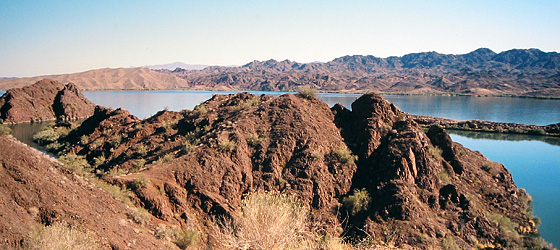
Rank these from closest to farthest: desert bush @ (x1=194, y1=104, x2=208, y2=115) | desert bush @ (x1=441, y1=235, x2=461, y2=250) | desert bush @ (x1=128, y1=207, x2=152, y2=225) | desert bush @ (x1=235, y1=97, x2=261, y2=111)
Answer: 1. desert bush @ (x1=128, y1=207, x2=152, y2=225)
2. desert bush @ (x1=441, y1=235, x2=461, y2=250)
3. desert bush @ (x1=235, y1=97, x2=261, y2=111)
4. desert bush @ (x1=194, y1=104, x2=208, y2=115)

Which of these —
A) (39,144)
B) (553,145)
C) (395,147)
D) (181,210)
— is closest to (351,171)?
(395,147)

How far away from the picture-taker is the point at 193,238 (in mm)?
10320

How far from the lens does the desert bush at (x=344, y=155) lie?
14.9 meters

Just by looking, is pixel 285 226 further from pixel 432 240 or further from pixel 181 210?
pixel 432 240

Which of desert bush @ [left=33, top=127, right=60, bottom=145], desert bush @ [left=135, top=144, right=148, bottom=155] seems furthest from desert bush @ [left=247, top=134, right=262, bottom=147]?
desert bush @ [left=33, top=127, right=60, bottom=145]

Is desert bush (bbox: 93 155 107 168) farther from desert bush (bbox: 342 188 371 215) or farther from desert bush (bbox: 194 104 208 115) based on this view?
desert bush (bbox: 342 188 371 215)

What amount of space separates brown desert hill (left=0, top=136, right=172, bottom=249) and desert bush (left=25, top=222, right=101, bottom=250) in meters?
0.11

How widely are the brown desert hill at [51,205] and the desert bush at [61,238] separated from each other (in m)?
0.11

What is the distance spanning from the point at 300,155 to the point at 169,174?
556 centimetres

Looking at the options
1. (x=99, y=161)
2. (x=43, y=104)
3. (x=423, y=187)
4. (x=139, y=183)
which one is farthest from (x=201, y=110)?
(x=43, y=104)

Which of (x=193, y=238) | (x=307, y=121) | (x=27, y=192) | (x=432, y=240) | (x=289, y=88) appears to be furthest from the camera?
(x=289, y=88)

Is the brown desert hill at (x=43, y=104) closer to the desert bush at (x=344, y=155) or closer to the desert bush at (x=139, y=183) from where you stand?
the desert bush at (x=139, y=183)

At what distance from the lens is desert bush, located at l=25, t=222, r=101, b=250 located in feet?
22.2

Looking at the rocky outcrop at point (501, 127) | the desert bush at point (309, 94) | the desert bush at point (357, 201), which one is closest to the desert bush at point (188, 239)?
the desert bush at point (357, 201)
